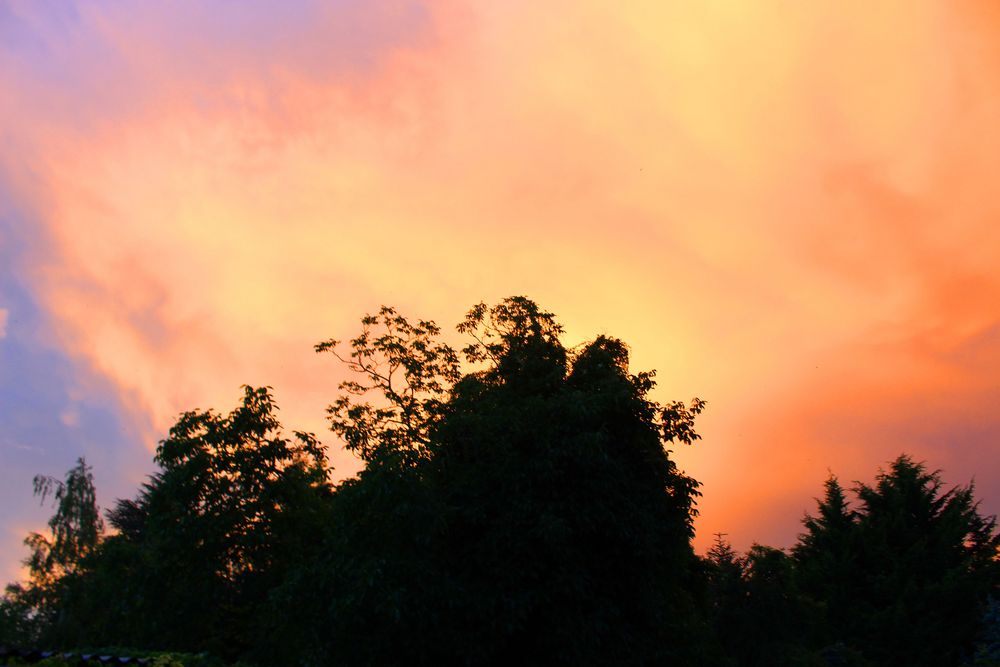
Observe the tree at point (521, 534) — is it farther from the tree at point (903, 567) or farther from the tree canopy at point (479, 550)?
the tree at point (903, 567)

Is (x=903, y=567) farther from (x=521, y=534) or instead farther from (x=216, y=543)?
(x=216, y=543)

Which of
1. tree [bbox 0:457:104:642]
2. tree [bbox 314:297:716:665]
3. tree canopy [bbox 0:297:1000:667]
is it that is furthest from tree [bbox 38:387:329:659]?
tree [bbox 0:457:104:642]

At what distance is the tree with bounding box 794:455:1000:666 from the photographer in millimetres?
41156

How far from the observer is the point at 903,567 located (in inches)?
1742

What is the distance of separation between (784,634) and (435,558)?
17324mm

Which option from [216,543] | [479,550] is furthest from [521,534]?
[216,543]

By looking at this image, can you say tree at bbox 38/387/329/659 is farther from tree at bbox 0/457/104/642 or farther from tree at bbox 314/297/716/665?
tree at bbox 0/457/104/642

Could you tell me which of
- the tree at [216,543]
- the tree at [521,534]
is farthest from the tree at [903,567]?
the tree at [216,543]

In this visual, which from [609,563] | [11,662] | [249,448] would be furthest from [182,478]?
[11,662]

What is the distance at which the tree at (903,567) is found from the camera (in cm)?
4116

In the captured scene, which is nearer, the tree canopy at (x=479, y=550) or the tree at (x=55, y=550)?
the tree canopy at (x=479, y=550)

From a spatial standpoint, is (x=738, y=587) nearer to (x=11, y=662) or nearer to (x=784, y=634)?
(x=784, y=634)

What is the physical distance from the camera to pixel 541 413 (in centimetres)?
2505

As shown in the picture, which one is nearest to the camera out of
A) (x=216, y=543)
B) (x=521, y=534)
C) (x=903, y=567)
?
(x=521, y=534)
